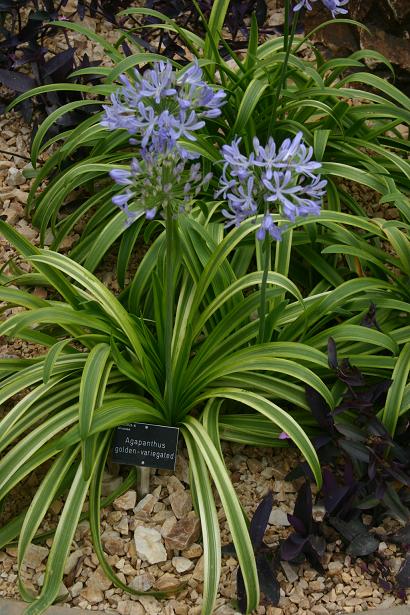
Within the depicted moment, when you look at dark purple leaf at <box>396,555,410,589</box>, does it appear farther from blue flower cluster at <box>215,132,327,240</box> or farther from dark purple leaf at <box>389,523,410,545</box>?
blue flower cluster at <box>215,132,327,240</box>

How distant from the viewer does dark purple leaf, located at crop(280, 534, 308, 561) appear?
7.38 ft

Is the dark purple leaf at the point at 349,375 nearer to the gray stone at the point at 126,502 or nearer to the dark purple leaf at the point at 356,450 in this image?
the dark purple leaf at the point at 356,450

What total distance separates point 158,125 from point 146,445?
951 mm

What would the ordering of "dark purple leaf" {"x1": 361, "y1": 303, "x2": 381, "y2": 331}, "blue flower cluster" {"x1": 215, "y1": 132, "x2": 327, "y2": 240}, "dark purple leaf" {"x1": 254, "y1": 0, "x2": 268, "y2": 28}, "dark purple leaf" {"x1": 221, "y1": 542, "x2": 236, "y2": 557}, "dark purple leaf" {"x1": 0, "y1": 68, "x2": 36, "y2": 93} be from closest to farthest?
"blue flower cluster" {"x1": 215, "y1": 132, "x2": 327, "y2": 240}
"dark purple leaf" {"x1": 221, "y1": 542, "x2": 236, "y2": 557}
"dark purple leaf" {"x1": 361, "y1": 303, "x2": 381, "y2": 331}
"dark purple leaf" {"x1": 0, "y1": 68, "x2": 36, "y2": 93}
"dark purple leaf" {"x1": 254, "y1": 0, "x2": 268, "y2": 28}

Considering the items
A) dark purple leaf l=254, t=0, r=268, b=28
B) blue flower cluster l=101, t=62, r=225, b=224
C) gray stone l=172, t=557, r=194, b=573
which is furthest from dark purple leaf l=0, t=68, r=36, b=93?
gray stone l=172, t=557, r=194, b=573

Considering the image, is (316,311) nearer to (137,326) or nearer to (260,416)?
(260,416)

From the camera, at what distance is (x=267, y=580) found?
87.9 inches

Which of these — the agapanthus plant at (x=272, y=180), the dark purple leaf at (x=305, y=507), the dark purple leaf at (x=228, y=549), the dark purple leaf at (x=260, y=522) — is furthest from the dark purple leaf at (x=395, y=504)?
the agapanthus plant at (x=272, y=180)

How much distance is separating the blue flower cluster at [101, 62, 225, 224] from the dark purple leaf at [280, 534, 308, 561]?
0.96m

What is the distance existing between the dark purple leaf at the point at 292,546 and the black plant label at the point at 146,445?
381 millimetres

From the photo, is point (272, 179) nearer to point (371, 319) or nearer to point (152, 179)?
point (152, 179)

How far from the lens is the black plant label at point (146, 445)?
2.40 meters

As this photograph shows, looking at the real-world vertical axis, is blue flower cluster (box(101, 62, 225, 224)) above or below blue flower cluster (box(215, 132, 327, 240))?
above

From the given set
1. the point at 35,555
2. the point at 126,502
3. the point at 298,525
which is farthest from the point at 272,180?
the point at 35,555
